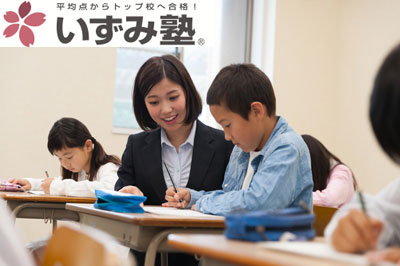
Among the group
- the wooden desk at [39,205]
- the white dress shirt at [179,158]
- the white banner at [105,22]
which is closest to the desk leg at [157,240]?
the white dress shirt at [179,158]

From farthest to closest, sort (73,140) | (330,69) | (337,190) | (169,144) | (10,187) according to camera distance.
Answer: (330,69) < (10,187) < (73,140) < (337,190) < (169,144)

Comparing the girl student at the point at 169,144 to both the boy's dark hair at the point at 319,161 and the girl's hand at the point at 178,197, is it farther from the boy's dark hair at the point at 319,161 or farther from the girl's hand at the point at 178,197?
the boy's dark hair at the point at 319,161

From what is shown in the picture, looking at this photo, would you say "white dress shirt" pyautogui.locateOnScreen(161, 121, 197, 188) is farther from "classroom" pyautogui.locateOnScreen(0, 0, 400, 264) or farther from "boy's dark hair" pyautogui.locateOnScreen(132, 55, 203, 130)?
"classroom" pyautogui.locateOnScreen(0, 0, 400, 264)

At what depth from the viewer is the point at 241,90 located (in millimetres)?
1920

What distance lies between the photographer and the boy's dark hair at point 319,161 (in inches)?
131

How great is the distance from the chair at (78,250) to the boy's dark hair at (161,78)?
1.41 m

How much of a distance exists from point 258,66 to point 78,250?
398 centimetres

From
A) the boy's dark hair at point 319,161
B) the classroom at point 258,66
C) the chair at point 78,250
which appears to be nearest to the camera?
the chair at point 78,250

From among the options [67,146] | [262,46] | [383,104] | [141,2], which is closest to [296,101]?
[262,46]

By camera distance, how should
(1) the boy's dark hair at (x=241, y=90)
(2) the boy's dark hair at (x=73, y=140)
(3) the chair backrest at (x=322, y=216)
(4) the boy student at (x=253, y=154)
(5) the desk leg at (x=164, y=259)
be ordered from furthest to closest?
(2) the boy's dark hair at (x=73, y=140) → (5) the desk leg at (x=164, y=259) → (3) the chair backrest at (x=322, y=216) → (1) the boy's dark hair at (x=241, y=90) → (4) the boy student at (x=253, y=154)

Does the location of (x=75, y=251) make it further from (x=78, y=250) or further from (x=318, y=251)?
(x=318, y=251)

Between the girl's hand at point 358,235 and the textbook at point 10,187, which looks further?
the textbook at point 10,187

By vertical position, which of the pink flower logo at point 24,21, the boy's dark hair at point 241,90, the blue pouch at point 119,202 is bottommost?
the blue pouch at point 119,202

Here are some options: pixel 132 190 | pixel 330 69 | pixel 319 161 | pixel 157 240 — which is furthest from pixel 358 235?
pixel 330 69
